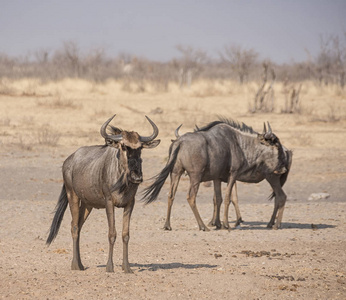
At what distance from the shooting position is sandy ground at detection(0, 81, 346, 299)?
676cm

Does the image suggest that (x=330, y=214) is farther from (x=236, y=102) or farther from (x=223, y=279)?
(x=236, y=102)

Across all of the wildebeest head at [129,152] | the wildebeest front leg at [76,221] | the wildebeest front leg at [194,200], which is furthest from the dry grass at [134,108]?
the wildebeest head at [129,152]

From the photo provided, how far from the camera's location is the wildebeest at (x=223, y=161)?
10.7 metres

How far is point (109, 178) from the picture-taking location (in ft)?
23.4

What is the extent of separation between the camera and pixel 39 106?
26.7 metres

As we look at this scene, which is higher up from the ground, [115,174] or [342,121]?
[115,174]

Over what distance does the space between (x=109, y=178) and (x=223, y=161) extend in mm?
4095

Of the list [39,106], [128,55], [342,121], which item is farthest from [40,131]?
[128,55]

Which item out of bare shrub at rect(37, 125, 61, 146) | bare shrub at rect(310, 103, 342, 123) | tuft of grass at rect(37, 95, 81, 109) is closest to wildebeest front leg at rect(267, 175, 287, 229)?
bare shrub at rect(37, 125, 61, 146)

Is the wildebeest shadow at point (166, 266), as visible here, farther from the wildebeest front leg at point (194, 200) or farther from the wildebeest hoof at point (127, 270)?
the wildebeest front leg at point (194, 200)

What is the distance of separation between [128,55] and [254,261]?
79.2 metres

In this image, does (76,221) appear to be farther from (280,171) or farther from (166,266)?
(280,171)

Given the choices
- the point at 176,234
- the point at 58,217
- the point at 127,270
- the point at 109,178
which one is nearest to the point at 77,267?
the point at 127,270

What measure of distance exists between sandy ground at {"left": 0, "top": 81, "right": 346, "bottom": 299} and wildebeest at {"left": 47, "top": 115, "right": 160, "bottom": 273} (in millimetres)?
535
